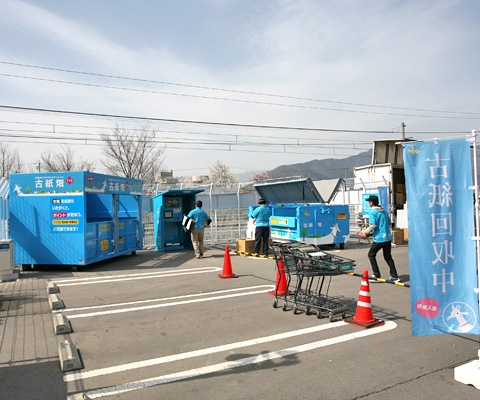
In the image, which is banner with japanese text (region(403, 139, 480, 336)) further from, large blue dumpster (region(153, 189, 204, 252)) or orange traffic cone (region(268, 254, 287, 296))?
large blue dumpster (region(153, 189, 204, 252))

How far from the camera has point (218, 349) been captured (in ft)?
16.7

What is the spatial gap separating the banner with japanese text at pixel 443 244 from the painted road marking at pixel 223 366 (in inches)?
53.9

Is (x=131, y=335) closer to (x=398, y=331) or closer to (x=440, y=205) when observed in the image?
(x=398, y=331)

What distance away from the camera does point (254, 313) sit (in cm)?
665

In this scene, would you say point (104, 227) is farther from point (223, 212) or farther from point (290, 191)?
point (290, 191)

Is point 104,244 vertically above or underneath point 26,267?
above


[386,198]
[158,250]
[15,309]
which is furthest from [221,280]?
[386,198]

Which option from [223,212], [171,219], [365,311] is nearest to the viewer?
[365,311]

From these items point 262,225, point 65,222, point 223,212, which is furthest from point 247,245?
point 65,222

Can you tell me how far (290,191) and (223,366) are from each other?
11.1m

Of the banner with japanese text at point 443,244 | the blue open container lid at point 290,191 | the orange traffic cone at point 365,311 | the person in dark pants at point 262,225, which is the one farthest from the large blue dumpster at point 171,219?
the banner with japanese text at point 443,244

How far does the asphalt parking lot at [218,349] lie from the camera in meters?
4.03

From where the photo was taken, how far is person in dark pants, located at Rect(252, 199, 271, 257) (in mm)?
13156

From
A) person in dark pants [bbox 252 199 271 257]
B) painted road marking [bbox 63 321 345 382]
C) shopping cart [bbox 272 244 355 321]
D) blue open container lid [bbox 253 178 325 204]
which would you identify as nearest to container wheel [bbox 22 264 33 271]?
person in dark pants [bbox 252 199 271 257]
